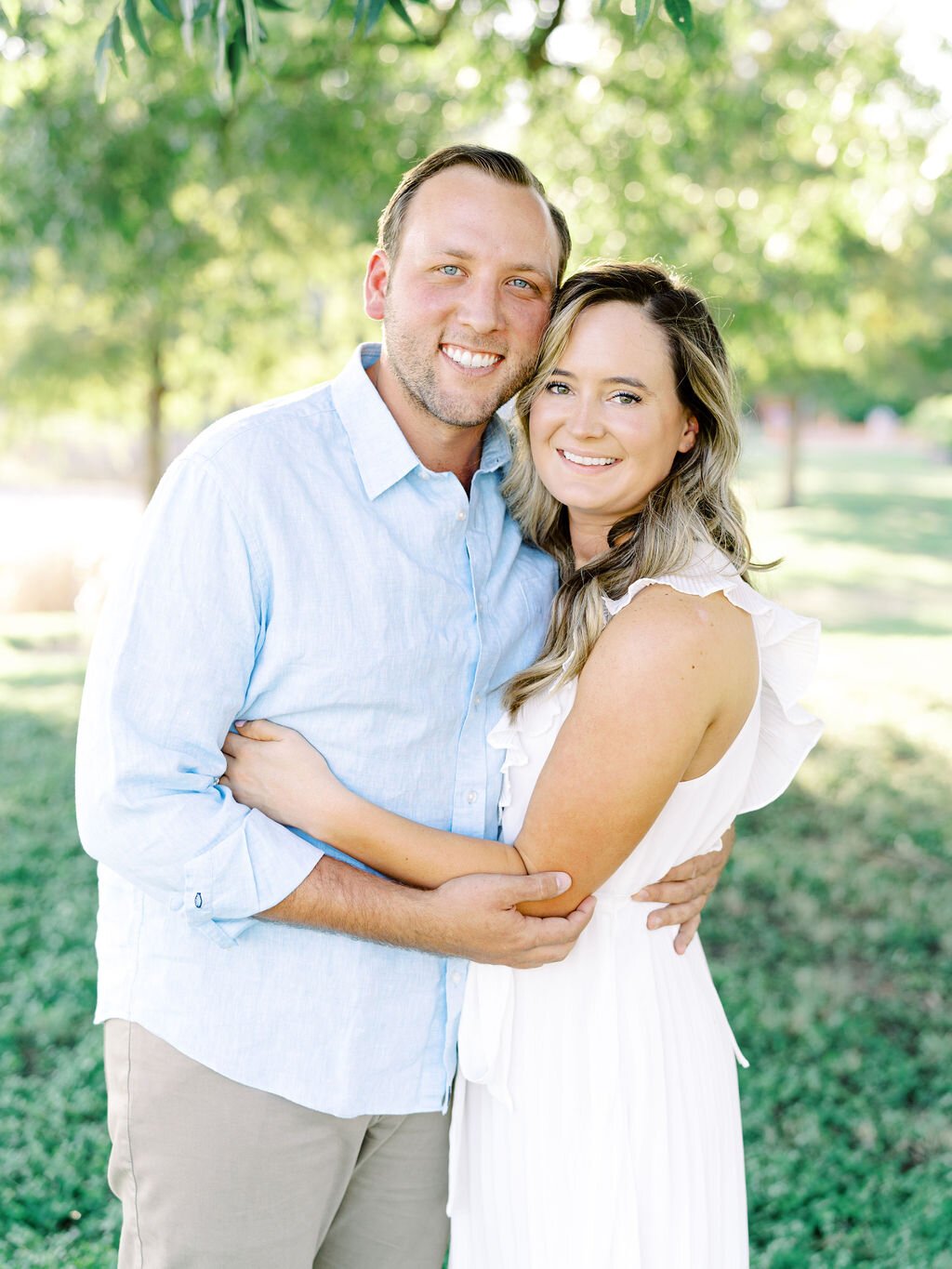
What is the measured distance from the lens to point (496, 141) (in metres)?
8.68

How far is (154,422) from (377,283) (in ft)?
42.4

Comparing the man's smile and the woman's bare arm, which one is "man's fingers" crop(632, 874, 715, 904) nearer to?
the woman's bare arm

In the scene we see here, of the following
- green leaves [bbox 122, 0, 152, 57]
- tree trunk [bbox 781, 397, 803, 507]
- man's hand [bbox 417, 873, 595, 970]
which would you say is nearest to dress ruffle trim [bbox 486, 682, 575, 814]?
man's hand [bbox 417, 873, 595, 970]

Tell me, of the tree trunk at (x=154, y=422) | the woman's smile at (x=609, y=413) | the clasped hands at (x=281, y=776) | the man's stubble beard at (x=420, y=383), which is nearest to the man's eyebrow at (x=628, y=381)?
the woman's smile at (x=609, y=413)

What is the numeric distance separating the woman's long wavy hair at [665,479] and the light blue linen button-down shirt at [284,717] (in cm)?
18

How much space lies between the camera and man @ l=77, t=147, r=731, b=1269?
2.14 meters

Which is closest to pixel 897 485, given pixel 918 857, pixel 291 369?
pixel 291 369

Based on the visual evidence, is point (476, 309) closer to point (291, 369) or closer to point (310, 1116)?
point (310, 1116)

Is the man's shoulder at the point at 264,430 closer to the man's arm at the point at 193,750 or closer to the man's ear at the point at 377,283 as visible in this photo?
the man's arm at the point at 193,750

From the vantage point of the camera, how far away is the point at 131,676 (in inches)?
83.0

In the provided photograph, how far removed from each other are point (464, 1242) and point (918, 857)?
15.9ft

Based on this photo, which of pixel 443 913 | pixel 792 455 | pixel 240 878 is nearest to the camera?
pixel 240 878

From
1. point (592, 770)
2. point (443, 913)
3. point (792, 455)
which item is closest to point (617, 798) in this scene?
point (592, 770)

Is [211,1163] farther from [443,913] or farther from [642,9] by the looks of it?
[642,9]
